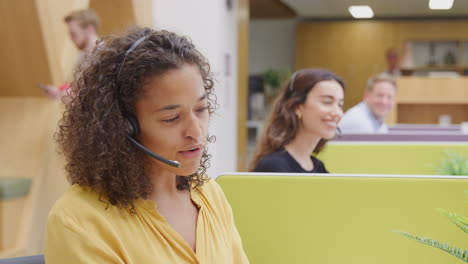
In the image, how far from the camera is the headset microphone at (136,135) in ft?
3.96

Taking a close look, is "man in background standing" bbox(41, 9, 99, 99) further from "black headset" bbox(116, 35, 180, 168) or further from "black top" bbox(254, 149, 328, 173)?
"black headset" bbox(116, 35, 180, 168)

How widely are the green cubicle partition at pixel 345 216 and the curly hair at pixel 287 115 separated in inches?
27.3

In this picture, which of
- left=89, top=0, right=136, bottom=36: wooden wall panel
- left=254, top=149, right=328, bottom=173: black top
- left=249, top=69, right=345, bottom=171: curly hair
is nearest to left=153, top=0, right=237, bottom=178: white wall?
left=89, top=0, right=136, bottom=36: wooden wall panel

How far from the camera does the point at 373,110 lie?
495 centimetres

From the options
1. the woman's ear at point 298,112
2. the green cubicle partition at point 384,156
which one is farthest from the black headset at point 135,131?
the green cubicle partition at point 384,156

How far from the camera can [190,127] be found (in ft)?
3.99

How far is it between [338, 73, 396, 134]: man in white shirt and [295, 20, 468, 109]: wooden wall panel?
24.1 feet

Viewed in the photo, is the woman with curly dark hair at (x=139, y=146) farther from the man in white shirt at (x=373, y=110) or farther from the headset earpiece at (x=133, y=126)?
the man in white shirt at (x=373, y=110)

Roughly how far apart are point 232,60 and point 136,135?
239 inches

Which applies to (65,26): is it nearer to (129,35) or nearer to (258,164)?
(258,164)

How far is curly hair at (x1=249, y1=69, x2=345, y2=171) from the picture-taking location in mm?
2690

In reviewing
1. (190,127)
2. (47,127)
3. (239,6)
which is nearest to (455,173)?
(190,127)

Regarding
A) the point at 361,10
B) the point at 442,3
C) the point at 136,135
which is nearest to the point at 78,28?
the point at 361,10

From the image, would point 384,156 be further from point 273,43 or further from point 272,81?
point 273,43
